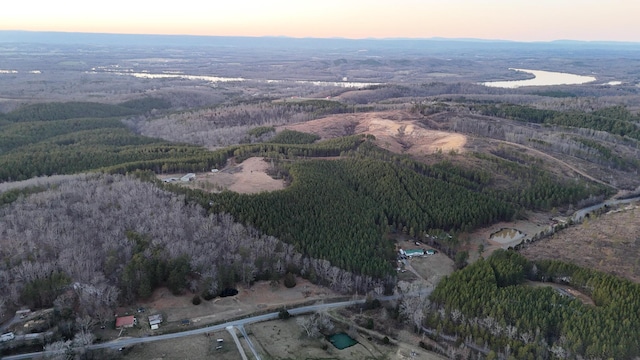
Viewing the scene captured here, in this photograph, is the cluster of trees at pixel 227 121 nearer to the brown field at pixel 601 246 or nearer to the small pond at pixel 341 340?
the brown field at pixel 601 246

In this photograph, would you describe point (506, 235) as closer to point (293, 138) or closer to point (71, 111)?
point (293, 138)

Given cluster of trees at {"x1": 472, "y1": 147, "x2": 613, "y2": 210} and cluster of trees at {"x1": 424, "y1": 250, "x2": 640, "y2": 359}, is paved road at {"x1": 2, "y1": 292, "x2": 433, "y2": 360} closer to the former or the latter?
cluster of trees at {"x1": 424, "y1": 250, "x2": 640, "y2": 359}

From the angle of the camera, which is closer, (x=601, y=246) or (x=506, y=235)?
(x=601, y=246)

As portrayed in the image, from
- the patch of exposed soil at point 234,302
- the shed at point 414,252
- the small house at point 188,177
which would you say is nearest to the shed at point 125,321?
the patch of exposed soil at point 234,302

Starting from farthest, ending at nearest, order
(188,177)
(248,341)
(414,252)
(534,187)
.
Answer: (534,187), (188,177), (414,252), (248,341)

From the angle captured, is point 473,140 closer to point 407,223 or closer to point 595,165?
point 595,165

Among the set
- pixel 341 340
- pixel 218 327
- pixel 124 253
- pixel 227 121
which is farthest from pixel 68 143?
pixel 341 340
